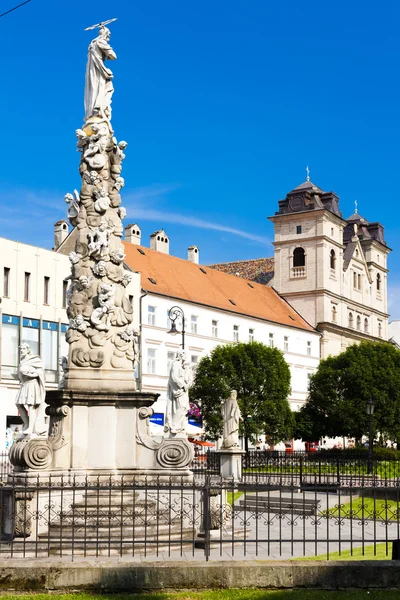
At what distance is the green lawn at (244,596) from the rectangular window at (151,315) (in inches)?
1908

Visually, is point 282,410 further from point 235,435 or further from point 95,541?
point 95,541

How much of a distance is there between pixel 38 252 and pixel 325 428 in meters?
26.5

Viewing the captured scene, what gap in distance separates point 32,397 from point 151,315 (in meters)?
43.6

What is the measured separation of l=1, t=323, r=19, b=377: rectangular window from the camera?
148 feet

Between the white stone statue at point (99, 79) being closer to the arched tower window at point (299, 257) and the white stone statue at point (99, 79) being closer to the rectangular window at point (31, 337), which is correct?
the rectangular window at point (31, 337)

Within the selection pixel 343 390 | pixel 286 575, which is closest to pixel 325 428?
pixel 343 390

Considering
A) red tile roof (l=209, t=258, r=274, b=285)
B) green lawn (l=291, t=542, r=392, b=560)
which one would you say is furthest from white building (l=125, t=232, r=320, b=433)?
green lawn (l=291, t=542, r=392, b=560)

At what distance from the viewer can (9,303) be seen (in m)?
45.8

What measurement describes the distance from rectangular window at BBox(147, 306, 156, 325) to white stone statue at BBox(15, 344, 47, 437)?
43.1 meters

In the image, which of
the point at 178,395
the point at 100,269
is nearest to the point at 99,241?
the point at 100,269

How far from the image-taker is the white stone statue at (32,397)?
48.4 ft

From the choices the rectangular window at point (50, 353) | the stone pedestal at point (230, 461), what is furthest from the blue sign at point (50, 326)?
the stone pedestal at point (230, 461)

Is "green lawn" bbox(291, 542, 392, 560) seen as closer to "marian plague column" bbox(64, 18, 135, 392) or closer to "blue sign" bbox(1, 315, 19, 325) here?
"marian plague column" bbox(64, 18, 135, 392)

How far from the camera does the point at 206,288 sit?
225 ft
